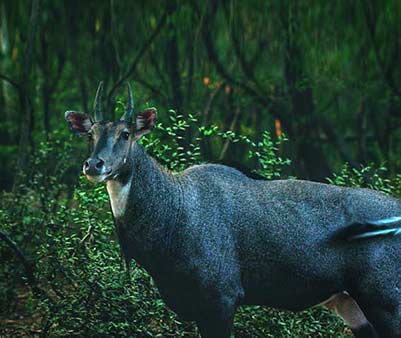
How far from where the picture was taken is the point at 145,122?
283 inches

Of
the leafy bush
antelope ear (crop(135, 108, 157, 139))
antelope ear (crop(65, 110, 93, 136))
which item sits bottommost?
the leafy bush

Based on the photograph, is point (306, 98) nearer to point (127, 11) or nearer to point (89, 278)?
point (127, 11)

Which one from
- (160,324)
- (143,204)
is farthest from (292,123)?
(143,204)

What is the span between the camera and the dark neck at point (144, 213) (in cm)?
720

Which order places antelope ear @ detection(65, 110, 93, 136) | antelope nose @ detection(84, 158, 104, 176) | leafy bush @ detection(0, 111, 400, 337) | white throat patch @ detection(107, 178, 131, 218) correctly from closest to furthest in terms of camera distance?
antelope nose @ detection(84, 158, 104, 176) → white throat patch @ detection(107, 178, 131, 218) → antelope ear @ detection(65, 110, 93, 136) → leafy bush @ detection(0, 111, 400, 337)

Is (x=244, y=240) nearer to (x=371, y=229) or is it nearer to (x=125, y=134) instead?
(x=371, y=229)

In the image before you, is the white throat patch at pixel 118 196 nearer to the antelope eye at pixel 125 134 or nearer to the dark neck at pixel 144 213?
the dark neck at pixel 144 213

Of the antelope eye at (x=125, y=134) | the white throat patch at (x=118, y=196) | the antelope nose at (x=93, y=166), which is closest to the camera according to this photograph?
the antelope nose at (x=93, y=166)

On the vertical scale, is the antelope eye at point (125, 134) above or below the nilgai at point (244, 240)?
above

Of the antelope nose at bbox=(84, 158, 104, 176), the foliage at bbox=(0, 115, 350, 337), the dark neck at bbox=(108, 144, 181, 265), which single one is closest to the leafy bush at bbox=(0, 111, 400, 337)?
the foliage at bbox=(0, 115, 350, 337)

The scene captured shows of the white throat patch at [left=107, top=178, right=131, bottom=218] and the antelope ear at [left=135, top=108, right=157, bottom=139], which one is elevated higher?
the antelope ear at [left=135, top=108, right=157, bottom=139]

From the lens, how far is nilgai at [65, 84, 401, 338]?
7.20 metres

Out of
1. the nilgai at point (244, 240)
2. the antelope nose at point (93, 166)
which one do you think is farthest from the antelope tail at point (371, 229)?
the antelope nose at point (93, 166)

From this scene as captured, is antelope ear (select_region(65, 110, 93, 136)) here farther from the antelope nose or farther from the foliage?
the foliage
